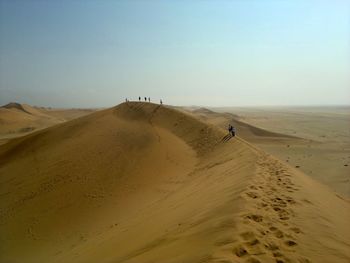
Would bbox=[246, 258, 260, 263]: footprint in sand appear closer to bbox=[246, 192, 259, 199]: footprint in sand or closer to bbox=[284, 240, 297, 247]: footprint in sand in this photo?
bbox=[284, 240, 297, 247]: footprint in sand

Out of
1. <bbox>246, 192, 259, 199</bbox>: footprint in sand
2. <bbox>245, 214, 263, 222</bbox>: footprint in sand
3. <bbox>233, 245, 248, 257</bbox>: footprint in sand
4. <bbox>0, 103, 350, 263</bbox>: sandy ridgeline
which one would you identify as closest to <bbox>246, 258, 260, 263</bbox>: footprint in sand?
<bbox>0, 103, 350, 263</bbox>: sandy ridgeline

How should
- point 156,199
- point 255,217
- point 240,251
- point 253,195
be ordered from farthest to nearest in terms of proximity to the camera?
1. point 156,199
2. point 253,195
3. point 255,217
4. point 240,251

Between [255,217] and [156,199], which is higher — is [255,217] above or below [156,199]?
above

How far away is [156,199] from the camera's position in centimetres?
1268

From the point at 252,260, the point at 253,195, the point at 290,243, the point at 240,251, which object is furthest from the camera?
the point at 253,195

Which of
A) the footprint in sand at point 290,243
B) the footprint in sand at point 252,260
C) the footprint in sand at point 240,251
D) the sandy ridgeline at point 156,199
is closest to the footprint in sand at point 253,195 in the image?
the sandy ridgeline at point 156,199

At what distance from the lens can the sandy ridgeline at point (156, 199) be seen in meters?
5.38

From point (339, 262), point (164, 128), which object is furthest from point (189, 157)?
point (339, 262)

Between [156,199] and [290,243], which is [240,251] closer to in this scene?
[290,243]

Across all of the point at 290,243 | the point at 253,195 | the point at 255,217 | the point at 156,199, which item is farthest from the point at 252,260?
the point at 156,199

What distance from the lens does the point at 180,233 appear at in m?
6.48

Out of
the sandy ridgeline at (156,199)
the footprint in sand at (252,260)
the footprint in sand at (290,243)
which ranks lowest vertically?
the sandy ridgeline at (156,199)

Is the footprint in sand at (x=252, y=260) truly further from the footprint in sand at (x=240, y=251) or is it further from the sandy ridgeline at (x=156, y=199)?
the footprint in sand at (x=240, y=251)

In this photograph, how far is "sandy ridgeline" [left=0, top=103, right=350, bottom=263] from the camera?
17.7 feet
